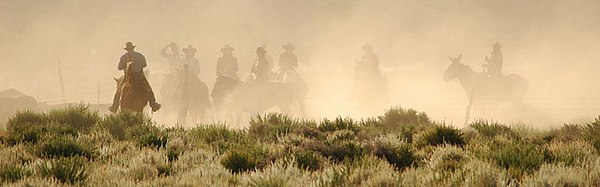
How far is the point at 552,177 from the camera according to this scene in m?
5.12

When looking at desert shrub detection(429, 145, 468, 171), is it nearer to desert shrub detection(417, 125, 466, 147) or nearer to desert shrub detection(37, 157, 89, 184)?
desert shrub detection(417, 125, 466, 147)

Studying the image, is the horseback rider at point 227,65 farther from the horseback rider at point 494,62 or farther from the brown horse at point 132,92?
the brown horse at point 132,92

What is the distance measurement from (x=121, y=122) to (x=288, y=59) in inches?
813

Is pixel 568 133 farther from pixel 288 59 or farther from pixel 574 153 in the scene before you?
pixel 288 59

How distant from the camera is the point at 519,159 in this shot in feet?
20.1

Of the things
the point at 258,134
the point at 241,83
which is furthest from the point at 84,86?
the point at 258,134

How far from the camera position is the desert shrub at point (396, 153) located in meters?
7.05

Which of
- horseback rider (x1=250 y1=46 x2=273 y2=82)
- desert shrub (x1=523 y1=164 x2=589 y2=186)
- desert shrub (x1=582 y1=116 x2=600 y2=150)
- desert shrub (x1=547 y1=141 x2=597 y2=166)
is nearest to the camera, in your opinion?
desert shrub (x1=523 y1=164 x2=589 y2=186)

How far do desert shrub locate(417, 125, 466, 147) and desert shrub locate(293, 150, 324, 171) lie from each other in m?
2.24

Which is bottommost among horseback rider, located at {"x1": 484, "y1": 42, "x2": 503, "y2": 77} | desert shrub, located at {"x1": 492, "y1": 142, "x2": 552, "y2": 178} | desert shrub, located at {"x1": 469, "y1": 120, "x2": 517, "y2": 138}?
desert shrub, located at {"x1": 492, "y1": 142, "x2": 552, "y2": 178}

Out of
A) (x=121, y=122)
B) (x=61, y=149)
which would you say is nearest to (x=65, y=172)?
(x=61, y=149)

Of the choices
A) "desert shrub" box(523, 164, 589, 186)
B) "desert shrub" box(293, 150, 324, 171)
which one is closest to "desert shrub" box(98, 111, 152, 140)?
A: "desert shrub" box(293, 150, 324, 171)

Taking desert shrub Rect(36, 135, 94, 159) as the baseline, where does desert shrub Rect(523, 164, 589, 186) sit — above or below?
above

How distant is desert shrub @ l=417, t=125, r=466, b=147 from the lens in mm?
8570
